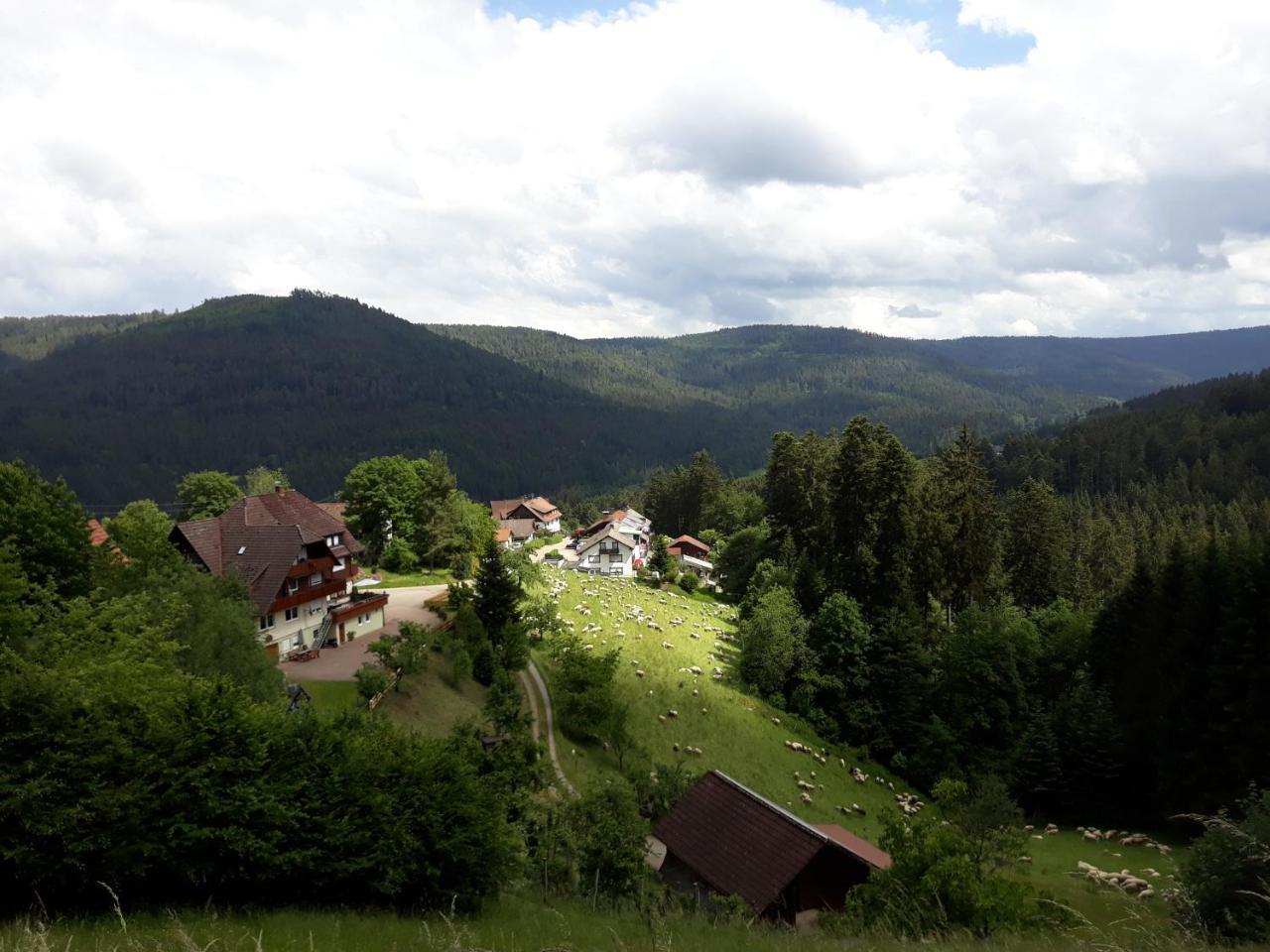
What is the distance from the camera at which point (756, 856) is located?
18312 millimetres

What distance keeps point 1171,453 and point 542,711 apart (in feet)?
432

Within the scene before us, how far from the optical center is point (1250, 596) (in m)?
27.0

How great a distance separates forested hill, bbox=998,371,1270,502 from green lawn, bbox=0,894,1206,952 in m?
116

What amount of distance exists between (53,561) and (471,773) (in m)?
17.4

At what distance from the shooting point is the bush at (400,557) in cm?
5472

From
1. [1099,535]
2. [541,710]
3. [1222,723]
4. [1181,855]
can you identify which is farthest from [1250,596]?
[1099,535]

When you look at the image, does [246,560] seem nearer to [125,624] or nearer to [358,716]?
[125,624]

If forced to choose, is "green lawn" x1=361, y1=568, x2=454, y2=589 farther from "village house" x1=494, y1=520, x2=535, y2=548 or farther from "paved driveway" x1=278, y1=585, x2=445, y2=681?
"village house" x1=494, y1=520, x2=535, y2=548

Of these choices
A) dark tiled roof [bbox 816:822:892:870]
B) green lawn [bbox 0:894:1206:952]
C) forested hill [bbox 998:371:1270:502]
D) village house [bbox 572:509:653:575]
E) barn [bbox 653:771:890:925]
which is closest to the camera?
green lawn [bbox 0:894:1206:952]

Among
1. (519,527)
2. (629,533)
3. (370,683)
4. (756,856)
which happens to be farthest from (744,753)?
(519,527)

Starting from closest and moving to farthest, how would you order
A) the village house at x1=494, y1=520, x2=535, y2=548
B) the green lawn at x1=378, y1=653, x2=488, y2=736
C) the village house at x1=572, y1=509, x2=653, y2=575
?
the green lawn at x1=378, y1=653, x2=488, y2=736 → the village house at x1=572, y1=509, x2=653, y2=575 → the village house at x1=494, y1=520, x2=535, y2=548

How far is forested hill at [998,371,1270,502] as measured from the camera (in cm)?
10512

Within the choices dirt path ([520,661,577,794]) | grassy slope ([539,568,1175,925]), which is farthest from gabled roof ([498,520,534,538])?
dirt path ([520,661,577,794])

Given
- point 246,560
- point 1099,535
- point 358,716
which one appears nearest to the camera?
point 358,716
